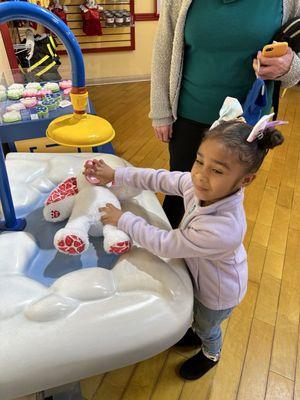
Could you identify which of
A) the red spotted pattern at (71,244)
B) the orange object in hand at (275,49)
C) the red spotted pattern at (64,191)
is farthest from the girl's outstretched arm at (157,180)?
the orange object in hand at (275,49)

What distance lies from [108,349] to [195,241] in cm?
25

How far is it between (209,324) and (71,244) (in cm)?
46

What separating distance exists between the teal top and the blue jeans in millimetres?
542

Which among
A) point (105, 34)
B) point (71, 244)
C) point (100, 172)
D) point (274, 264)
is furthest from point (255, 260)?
point (105, 34)

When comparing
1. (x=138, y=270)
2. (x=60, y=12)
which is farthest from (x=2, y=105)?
(x=60, y=12)

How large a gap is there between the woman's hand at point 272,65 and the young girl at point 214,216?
262 millimetres

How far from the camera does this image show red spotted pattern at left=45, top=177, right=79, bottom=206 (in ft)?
2.58

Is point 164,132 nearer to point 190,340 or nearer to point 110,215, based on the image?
point 110,215

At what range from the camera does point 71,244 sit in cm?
66

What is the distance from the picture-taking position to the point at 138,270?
66 centimetres

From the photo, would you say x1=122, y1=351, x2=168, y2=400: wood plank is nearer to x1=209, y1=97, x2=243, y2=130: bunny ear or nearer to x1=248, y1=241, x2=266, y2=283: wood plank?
x1=248, y1=241, x2=266, y2=283: wood plank

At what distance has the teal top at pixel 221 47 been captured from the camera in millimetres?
865

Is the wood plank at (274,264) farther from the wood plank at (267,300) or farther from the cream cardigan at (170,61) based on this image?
the cream cardigan at (170,61)

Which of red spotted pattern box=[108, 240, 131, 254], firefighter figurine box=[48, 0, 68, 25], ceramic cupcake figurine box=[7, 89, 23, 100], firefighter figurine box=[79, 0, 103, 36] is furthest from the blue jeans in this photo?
firefighter figurine box=[79, 0, 103, 36]
